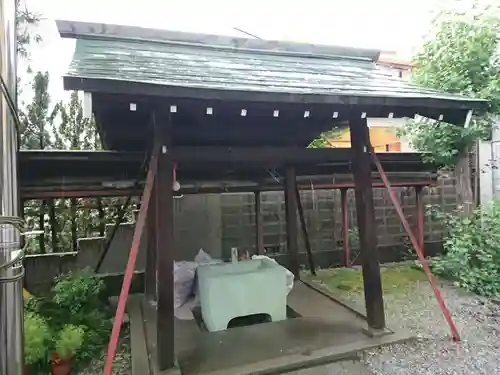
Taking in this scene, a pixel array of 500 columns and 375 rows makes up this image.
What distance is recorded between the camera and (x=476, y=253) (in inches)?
225

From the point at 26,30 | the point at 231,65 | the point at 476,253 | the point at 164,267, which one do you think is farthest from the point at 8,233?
the point at 26,30

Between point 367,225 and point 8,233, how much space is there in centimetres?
322

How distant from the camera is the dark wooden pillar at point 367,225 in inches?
155

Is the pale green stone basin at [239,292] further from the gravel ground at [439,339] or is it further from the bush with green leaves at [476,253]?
the bush with green leaves at [476,253]

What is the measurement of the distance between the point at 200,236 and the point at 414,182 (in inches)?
162

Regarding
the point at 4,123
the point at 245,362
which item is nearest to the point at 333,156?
the point at 245,362

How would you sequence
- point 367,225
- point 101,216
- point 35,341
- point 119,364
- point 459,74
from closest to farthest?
1. point 35,341
2. point 119,364
3. point 367,225
4. point 459,74
5. point 101,216

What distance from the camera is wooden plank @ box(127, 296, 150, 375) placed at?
3423 mm

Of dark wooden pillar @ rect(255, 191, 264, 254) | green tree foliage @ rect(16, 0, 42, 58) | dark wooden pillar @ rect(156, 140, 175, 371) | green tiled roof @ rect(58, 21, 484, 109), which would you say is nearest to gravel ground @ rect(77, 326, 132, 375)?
dark wooden pillar @ rect(156, 140, 175, 371)

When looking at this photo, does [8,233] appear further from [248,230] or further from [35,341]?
[248,230]

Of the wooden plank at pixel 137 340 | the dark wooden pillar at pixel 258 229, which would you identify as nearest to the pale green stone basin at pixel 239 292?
the wooden plank at pixel 137 340

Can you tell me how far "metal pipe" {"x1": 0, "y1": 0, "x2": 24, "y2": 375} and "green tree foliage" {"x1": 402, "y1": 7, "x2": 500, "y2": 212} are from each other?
20.0 feet

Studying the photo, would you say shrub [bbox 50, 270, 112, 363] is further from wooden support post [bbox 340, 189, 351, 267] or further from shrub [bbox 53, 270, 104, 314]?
wooden support post [bbox 340, 189, 351, 267]

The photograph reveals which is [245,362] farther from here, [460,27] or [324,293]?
[460,27]
